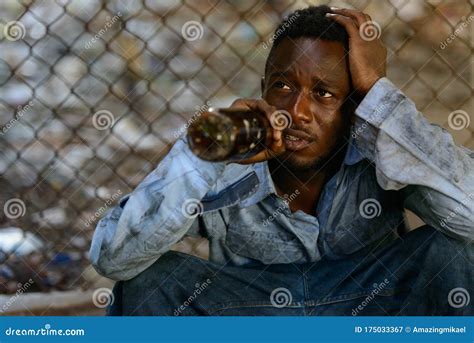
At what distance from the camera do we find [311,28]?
2.18 metres

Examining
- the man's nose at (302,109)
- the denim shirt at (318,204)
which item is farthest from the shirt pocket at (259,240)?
the man's nose at (302,109)

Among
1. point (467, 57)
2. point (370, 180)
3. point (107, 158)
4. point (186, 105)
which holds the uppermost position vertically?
point (467, 57)

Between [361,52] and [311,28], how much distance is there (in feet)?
0.54

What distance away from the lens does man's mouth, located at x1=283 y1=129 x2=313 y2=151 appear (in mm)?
2117

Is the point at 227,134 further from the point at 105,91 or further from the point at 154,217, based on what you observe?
the point at 105,91

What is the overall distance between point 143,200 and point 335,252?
52cm

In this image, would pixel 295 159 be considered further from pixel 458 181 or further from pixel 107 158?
pixel 107 158

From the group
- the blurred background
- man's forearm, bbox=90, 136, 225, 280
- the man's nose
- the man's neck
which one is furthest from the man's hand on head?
the blurred background

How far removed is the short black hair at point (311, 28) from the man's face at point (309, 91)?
0.06 feet

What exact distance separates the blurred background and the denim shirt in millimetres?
604

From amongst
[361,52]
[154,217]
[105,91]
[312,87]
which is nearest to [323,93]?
[312,87]

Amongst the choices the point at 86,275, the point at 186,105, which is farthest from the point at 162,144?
the point at 86,275

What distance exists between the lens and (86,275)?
9.50 feet

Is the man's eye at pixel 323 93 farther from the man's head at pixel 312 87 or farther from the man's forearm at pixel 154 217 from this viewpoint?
the man's forearm at pixel 154 217
